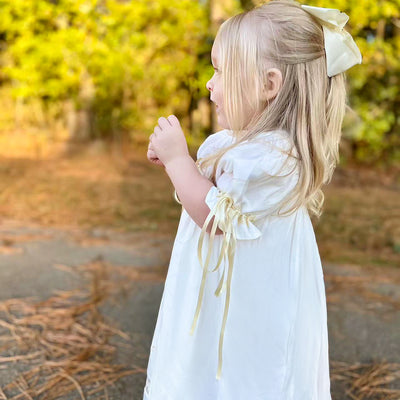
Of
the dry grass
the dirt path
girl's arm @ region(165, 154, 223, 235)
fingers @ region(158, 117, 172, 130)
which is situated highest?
fingers @ region(158, 117, 172, 130)

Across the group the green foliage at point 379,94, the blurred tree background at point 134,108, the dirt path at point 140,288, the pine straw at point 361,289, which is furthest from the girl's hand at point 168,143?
the green foliage at point 379,94

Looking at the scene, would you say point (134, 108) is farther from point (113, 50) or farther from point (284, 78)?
point (284, 78)

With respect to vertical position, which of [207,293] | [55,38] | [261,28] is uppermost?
[55,38]

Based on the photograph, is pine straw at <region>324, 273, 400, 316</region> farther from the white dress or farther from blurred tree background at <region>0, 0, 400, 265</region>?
the white dress

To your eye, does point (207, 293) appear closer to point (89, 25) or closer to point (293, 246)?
point (293, 246)

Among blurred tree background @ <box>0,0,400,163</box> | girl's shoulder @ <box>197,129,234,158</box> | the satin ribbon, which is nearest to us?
the satin ribbon

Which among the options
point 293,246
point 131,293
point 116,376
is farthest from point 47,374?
point 293,246

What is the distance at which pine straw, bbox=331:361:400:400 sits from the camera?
1.95 metres

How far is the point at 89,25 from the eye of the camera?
19.8ft

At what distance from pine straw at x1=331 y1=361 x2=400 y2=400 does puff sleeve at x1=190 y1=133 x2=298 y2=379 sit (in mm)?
963

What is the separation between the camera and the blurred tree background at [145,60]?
19.3ft

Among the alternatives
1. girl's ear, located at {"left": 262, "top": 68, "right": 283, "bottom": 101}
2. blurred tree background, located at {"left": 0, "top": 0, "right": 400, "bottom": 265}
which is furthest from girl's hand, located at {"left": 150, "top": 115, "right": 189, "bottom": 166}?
blurred tree background, located at {"left": 0, "top": 0, "right": 400, "bottom": 265}

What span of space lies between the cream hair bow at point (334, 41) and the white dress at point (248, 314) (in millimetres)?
209

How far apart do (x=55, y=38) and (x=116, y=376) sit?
16.0 feet
